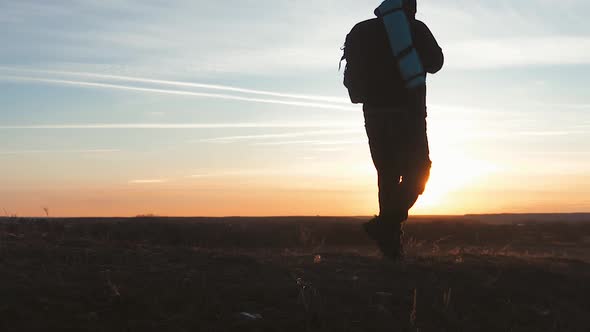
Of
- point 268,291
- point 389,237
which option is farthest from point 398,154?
point 268,291

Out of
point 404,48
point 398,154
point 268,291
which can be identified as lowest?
point 268,291

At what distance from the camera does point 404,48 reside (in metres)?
6.55

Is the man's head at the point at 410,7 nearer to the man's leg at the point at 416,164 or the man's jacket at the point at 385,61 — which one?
the man's jacket at the point at 385,61

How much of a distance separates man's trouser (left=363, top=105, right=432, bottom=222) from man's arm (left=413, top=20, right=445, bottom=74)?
0.45 m

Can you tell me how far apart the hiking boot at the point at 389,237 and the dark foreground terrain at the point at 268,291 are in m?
0.18

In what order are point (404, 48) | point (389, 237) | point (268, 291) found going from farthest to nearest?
point (389, 237)
point (404, 48)
point (268, 291)

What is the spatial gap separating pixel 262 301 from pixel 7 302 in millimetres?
1479

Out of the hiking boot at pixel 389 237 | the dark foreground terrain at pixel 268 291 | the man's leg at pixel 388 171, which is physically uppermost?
the man's leg at pixel 388 171

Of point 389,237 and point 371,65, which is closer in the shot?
point 371,65

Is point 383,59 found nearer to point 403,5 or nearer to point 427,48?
point 427,48

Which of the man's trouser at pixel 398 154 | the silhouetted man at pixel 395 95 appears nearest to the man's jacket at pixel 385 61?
the silhouetted man at pixel 395 95

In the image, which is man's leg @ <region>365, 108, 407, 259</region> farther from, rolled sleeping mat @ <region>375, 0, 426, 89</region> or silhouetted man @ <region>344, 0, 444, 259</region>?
rolled sleeping mat @ <region>375, 0, 426, 89</region>

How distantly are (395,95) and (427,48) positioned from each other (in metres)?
0.51

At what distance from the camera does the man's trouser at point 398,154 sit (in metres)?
6.62
